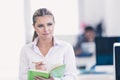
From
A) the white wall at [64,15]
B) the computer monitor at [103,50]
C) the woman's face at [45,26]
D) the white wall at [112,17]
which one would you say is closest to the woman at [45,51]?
the woman's face at [45,26]

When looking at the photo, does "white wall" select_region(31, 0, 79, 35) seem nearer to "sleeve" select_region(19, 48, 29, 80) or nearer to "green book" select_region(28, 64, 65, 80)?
"sleeve" select_region(19, 48, 29, 80)

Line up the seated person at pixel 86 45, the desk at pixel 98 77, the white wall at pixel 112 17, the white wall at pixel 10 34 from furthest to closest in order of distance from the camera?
the white wall at pixel 112 17
the seated person at pixel 86 45
the white wall at pixel 10 34
the desk at pixel 98 77

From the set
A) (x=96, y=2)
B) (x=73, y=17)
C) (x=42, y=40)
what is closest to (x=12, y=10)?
(x=42, y=40)

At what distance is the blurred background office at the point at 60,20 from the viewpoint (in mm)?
4316

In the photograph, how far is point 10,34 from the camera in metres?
4.42

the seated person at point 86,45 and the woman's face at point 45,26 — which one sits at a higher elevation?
the woman's face at point 45,26

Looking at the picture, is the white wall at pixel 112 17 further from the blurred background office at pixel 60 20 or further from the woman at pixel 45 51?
the woman at pixel 45 51

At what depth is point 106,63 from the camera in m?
3.41

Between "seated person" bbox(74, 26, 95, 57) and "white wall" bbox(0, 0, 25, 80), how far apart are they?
1317 millimetres

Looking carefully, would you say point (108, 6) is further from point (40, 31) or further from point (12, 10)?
point (40, 31)

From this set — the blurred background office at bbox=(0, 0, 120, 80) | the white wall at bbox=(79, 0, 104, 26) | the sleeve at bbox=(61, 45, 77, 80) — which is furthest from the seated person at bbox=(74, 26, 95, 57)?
the sleeve at bbox=(61, 45, 77, 80)

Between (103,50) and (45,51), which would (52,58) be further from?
(103,50)

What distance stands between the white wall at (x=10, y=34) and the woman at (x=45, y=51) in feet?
5.38

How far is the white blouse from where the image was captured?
2.25 m
